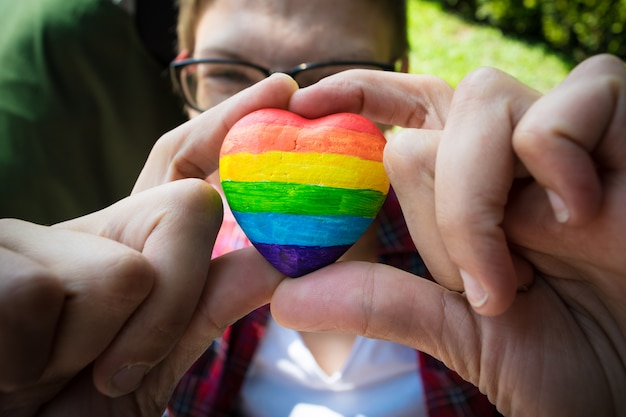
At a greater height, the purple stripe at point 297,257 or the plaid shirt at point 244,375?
the purple stripe at point 297,257

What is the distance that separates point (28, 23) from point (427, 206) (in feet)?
5.49

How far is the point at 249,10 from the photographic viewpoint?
153 cm

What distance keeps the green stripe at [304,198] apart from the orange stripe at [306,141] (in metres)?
0.06

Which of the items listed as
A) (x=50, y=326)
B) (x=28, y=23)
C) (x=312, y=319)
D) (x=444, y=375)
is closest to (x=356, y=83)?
(x=312, y=319)

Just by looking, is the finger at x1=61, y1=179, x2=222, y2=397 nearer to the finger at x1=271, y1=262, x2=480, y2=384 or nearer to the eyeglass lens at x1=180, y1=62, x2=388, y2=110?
the finger at x1=271, y1=262, x2=480, y2=384

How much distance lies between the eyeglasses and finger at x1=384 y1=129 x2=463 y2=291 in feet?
2.43

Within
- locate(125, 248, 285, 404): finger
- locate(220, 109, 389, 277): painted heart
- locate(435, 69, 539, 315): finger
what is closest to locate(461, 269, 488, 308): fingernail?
locate(435, 69, 539, 315): finger

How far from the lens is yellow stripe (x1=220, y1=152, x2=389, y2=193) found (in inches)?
33.6

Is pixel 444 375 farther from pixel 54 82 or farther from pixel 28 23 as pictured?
pixel 28 23

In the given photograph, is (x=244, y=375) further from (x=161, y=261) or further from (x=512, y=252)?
(x=512, y=252)

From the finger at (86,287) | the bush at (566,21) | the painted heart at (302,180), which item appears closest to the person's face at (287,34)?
the painted heart at (302,180)

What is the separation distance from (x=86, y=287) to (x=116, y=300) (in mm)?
44

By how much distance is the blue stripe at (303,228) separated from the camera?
34.6 inches

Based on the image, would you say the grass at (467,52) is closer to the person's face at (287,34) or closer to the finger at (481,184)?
the person's face at (287,34)
